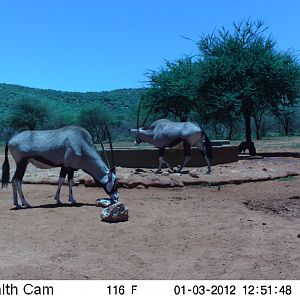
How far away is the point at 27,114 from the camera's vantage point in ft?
169

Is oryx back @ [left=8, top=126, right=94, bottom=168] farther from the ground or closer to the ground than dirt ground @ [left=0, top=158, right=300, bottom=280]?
farther from the ground

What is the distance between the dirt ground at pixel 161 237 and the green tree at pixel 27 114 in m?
39.6

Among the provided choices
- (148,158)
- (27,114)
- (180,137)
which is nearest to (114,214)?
(180,137)

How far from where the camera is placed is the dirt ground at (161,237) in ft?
18.3

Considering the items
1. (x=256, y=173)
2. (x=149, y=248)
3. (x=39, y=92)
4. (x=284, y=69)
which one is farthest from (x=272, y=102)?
(x=39, y=92)

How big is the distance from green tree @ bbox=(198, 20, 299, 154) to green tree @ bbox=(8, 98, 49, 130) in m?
29.1

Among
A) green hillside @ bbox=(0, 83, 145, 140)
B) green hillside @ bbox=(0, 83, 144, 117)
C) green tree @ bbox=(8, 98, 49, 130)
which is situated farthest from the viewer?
green hillside @ bbox=(0, 83, 144, 117)

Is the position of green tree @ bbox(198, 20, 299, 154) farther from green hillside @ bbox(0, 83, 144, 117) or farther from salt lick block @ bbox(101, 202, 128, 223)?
green hillside @ bbox(0, 83, 144, 117)

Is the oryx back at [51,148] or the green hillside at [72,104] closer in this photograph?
the oryx back at [51,148]

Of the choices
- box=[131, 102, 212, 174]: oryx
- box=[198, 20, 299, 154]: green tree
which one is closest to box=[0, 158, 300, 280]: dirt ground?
box=[131, 102, 212, 174]: oryx

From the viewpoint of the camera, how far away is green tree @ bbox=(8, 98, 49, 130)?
5084 cm

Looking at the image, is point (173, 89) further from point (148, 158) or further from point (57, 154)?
point (57, 154)

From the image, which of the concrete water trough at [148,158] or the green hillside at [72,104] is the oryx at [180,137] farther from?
the green hillside at [72,104]

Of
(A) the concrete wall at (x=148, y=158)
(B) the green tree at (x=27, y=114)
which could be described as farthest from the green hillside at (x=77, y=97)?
(A) the concrete wall at (x=148, y=158)
